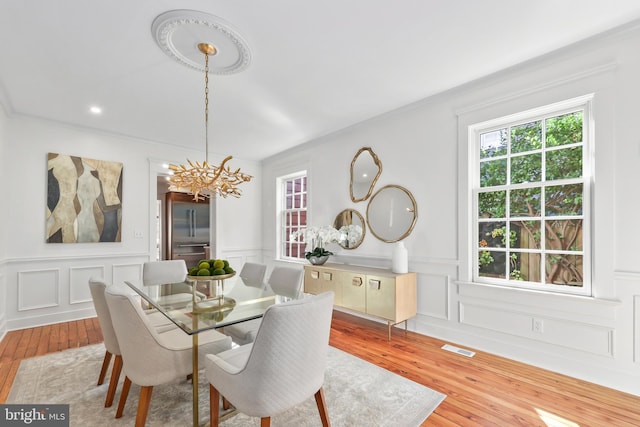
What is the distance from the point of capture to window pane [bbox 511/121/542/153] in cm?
265

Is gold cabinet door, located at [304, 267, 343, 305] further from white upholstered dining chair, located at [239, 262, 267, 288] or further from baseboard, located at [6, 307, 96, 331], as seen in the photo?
baseboard, located at [6, 307, 96, 331]

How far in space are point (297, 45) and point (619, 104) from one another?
2455 mm

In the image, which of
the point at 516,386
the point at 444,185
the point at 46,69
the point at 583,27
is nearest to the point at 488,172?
the point at 444,185

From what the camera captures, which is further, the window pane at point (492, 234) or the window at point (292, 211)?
the window at point (292, 211)

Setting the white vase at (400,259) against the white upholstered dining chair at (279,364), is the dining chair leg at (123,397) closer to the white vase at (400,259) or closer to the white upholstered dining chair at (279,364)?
the white upholstered dining chair at (279,364)

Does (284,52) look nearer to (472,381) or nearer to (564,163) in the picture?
(564,163)

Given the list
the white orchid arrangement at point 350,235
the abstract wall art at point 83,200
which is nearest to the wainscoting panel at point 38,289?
the abstract wall art at point 83,200

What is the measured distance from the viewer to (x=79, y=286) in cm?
393

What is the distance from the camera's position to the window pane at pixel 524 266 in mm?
2621

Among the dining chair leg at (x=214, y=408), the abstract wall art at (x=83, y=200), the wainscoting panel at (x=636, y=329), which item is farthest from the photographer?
the abstract wall art at (x=83, y=200)

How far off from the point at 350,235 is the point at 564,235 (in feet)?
7.51

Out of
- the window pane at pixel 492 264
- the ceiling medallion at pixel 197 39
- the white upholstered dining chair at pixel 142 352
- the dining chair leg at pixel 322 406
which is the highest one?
the ceiling medallion at pixel 197 39

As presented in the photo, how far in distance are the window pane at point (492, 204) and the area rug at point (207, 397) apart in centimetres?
175

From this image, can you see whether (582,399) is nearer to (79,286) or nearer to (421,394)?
(421,394)
